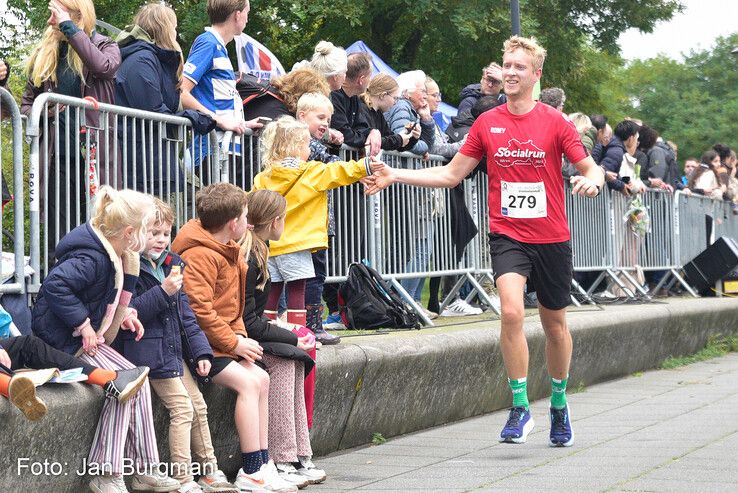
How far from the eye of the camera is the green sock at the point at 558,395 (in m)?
7.18

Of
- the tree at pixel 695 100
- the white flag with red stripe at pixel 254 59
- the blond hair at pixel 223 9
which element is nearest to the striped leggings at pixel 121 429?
the blond hair at pixel 223 9

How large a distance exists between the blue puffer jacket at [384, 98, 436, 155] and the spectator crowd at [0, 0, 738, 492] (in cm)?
75

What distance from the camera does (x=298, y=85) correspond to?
8.14 m

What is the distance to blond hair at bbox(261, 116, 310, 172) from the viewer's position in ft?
23.6

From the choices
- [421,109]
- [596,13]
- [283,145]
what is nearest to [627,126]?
[421,109]

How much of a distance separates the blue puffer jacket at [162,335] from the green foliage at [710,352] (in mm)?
7396

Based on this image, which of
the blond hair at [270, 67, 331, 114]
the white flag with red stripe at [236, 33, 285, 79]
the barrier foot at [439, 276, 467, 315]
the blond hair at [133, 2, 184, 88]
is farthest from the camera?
the barrier foot at [439, 276, 467, 315]

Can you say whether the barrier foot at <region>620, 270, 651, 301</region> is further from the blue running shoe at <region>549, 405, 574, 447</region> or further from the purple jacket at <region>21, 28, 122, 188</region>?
the purple jacket at <region>21, 28, 122, 188</region>

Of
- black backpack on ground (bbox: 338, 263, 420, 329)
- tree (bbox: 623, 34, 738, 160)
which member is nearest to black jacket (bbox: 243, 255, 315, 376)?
black backpack on ground (bbox: 338, 263, 420, 329)

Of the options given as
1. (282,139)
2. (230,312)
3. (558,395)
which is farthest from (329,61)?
(230,312)

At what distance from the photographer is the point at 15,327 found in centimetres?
544

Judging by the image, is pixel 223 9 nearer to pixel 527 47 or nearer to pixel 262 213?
pixel 527 47

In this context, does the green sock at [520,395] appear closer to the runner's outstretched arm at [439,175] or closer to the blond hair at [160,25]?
the runner's outstretched arm at [439,175]

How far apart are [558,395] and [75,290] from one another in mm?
3053
